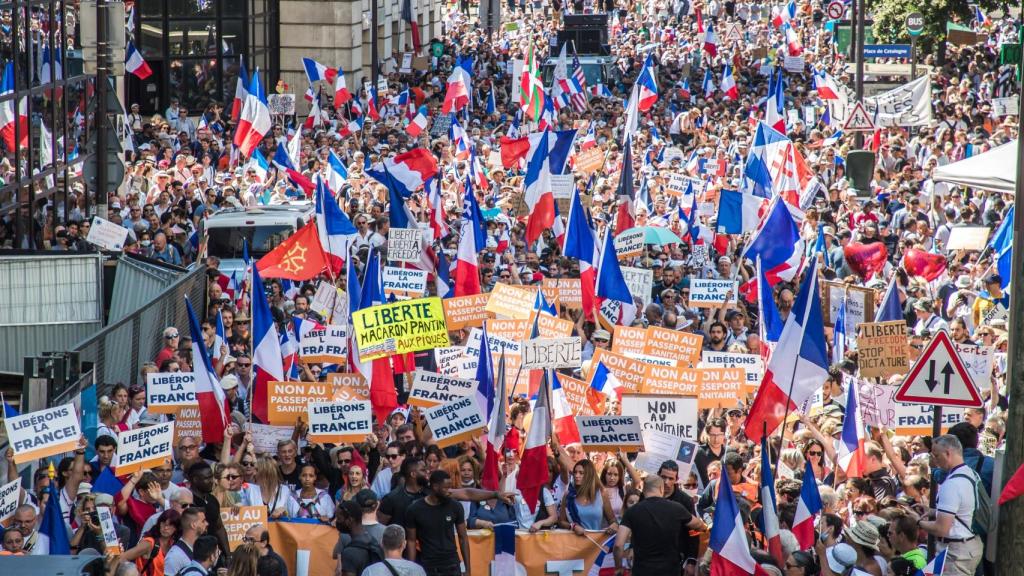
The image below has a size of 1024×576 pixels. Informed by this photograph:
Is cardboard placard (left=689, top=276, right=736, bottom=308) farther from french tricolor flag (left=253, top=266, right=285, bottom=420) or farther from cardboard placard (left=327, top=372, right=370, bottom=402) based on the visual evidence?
french tricolor flag (left=253, top=266, right=285, bottom=420)

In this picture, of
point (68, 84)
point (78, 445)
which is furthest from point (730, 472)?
point (68, 84)

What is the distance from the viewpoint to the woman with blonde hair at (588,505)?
11.2m

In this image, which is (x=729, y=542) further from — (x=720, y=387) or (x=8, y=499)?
(x=8, y=499)

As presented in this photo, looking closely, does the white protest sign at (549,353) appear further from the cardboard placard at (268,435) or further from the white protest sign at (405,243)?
the white protest sign at (405,243)

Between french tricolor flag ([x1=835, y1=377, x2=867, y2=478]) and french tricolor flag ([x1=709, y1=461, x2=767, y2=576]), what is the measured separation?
1583 millimetres

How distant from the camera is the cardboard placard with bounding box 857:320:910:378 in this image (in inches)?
526

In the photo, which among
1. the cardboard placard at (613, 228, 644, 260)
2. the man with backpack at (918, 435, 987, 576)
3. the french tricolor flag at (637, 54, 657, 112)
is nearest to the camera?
the man with backpack at (918, 435, 987, 576)

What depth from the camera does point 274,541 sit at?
11.0 metres

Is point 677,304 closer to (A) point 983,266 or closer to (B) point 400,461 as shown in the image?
(A) point 983,266

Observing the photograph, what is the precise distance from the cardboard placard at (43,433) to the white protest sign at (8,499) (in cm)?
40

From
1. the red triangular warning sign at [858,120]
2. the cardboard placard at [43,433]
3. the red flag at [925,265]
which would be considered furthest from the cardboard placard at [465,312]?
the red triangular warning sign at [858,120]

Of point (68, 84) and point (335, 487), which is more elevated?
point (68, 84)

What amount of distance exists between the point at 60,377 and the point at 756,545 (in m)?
5.73

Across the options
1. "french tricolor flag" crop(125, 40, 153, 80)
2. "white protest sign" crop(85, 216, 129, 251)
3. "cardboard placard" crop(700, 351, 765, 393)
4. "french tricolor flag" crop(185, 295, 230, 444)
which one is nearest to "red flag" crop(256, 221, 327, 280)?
"white protest sign" crop(85, 216, 129, 251)
